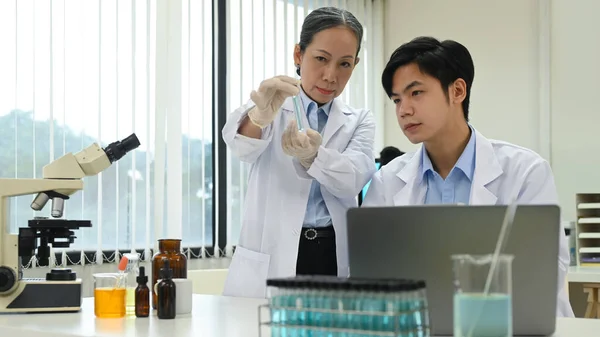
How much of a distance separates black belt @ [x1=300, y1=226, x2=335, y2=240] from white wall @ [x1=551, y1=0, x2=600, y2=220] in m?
2.82

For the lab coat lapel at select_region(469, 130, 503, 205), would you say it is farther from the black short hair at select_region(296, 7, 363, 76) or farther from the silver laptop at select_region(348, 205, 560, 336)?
the silver laptop at select_region(348, 205, 560, 336)

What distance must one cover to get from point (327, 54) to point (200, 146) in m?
1.98

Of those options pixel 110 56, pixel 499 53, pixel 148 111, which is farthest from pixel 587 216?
pixel 110 56

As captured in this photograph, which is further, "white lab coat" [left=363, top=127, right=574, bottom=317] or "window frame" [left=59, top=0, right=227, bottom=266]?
"window frame" [left=59, top=0, right=227, bottom=266]

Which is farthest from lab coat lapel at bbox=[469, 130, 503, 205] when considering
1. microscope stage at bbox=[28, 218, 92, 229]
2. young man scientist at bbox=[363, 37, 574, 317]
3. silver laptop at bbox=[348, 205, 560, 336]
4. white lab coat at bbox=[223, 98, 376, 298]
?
microscope stage at bbox=[28, 218, 92, 229]

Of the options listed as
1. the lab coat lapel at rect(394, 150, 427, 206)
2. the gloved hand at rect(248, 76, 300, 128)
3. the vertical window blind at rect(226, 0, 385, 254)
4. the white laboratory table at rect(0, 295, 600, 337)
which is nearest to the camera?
the white laboratory table at rect(0, 295, 600, 337)

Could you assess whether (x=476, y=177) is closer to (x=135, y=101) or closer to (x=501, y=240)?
(x=501, y=240)

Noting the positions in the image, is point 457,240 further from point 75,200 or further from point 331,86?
point 75,200

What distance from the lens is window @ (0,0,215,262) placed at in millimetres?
3012

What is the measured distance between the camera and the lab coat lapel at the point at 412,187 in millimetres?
1920

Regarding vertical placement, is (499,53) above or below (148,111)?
above

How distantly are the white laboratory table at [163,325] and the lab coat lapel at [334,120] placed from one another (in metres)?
0.63

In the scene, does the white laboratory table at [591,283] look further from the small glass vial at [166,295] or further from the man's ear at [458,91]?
the small glass vial at [166,295]

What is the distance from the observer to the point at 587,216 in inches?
145
